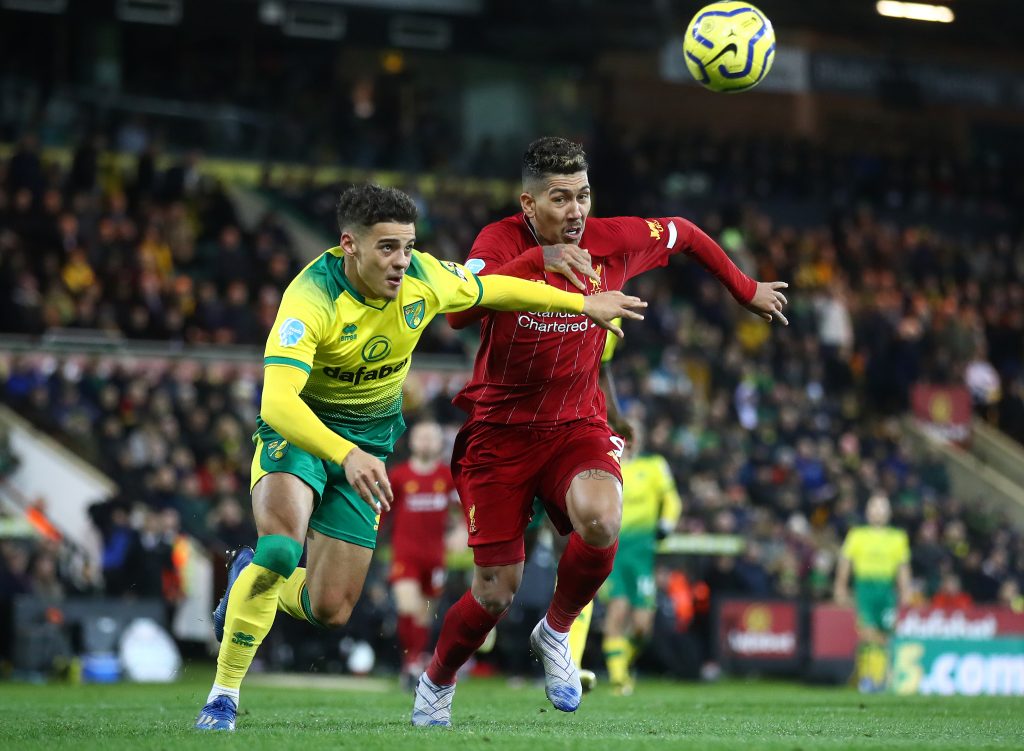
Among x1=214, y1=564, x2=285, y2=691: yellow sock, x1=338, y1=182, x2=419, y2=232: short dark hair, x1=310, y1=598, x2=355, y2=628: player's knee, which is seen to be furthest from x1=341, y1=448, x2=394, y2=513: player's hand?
x1=310, y1=598, x2=355, y2=628: player's knee

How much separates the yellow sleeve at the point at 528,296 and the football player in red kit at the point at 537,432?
32cm

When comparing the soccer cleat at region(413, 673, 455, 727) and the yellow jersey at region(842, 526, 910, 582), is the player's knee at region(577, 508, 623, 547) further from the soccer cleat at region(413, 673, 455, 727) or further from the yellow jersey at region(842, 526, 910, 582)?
the yellow jersey at region(842, 526, 910, 582)

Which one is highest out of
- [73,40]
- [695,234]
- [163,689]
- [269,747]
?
[73,40]

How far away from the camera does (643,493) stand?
14.6m

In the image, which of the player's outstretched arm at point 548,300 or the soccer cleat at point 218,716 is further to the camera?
the player's outstretched arm at point 548,300

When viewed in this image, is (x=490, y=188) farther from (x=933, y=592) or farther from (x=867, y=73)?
(x=933, y=592)

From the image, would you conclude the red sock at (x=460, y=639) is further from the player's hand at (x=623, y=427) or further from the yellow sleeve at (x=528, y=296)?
the player's hand at (x=623, y=427)

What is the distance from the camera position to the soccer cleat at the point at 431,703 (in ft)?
25.8

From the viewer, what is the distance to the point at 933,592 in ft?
71.9

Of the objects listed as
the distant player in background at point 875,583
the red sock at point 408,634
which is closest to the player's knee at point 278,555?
the red sock at point 408,634

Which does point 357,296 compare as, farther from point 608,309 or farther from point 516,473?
Result: point 516,473

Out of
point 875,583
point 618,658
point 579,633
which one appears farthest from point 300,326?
point 875,583

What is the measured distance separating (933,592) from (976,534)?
320 centimetres

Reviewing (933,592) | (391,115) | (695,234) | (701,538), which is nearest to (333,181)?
(391,115)
